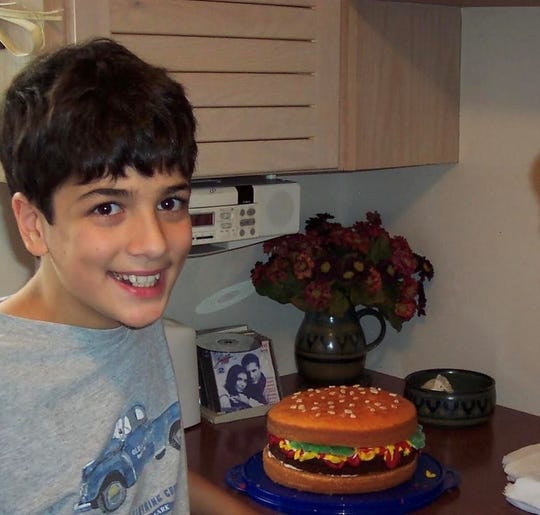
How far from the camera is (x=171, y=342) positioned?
1.80m

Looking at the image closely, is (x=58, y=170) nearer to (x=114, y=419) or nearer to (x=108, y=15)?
(x=114, y=419)

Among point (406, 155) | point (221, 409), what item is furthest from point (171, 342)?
point (406, 155)

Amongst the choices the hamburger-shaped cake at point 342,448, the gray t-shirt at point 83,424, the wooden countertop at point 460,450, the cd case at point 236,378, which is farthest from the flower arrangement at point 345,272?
the gray t-shirt at point 83,424

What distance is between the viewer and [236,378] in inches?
75.5

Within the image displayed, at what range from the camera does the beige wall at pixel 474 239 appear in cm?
190

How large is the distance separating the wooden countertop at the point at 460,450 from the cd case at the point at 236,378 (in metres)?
0.03

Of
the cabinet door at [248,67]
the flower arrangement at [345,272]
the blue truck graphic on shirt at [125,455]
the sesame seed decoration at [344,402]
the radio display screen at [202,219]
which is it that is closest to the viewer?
the blue truck graphic on shirt at [125,455]

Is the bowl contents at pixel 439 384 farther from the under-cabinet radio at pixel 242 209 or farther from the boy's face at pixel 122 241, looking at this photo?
the boy's face at pixel 122 241

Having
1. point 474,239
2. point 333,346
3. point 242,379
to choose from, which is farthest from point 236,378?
point 474,239

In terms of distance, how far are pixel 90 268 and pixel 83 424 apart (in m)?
0.22

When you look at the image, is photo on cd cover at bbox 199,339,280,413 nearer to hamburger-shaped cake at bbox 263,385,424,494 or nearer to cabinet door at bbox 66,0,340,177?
hamburger-shaped cake at bbox 263,385,424,494

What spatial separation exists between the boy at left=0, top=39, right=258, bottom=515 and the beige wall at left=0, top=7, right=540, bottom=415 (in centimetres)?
67

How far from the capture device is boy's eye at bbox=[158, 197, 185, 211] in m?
1.12

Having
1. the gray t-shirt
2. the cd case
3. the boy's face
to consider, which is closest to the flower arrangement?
the cd case
